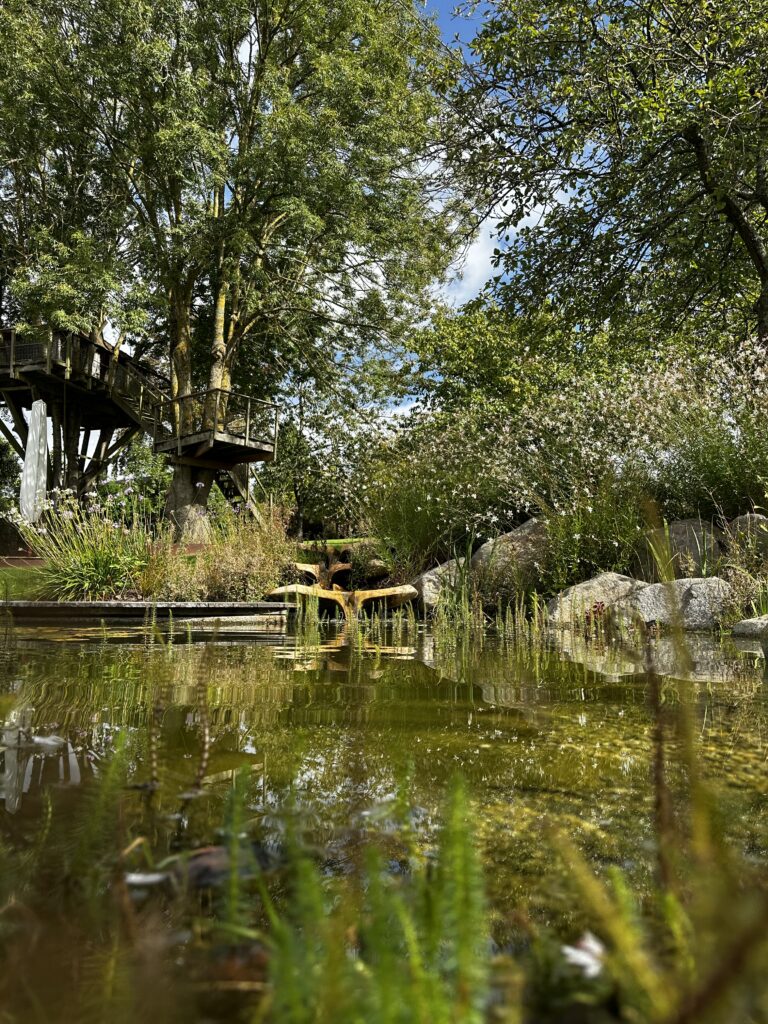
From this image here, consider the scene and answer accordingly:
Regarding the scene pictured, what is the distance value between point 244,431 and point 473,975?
15.7 m

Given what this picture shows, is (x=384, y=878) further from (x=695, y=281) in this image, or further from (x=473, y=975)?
(x=695, y=281)

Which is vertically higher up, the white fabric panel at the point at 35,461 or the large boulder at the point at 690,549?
the white fabric panel at the point at 35,461

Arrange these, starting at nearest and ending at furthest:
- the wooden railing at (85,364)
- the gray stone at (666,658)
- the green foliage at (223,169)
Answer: the gray stone at (666,658), the green foliage at (223,169), the wooden railing at (85,364)

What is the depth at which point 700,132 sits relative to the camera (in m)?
8.52

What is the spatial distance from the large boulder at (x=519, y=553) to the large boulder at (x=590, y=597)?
1.10 meters

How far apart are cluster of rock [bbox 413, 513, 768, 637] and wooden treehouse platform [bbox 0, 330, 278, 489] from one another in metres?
7.98

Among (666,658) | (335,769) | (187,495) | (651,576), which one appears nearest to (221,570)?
(651,576)

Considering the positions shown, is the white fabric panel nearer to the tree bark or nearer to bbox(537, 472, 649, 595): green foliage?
the tree bark

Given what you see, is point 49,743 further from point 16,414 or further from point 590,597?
point 16,414

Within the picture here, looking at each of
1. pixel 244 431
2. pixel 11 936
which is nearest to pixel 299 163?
pixel 244 431

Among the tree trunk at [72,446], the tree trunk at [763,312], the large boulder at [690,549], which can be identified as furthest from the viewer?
the tree trunk at [72,446]

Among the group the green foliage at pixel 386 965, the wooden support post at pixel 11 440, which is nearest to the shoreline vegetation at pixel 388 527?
the green foliage at pixel 386 965

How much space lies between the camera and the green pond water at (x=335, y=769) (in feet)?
3.20

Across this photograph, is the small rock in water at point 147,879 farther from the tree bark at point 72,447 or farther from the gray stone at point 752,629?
the tree bark at point 72,447
